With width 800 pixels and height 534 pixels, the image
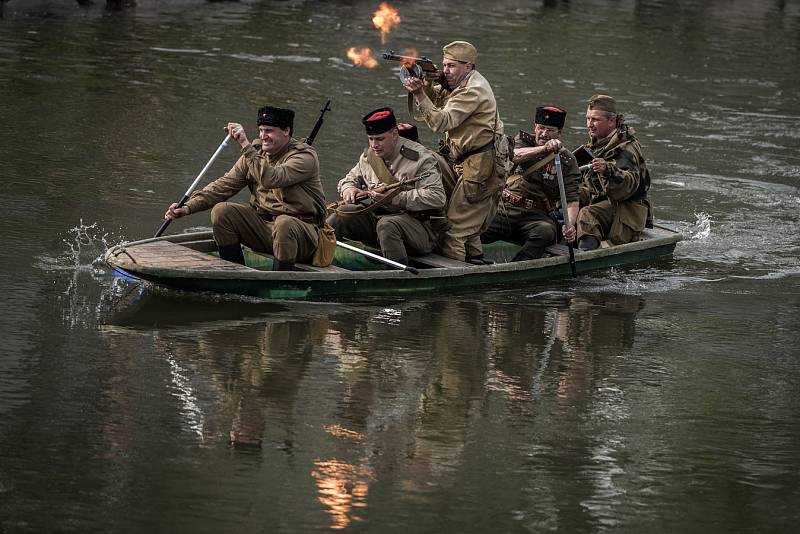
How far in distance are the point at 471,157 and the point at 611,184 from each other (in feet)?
4.85

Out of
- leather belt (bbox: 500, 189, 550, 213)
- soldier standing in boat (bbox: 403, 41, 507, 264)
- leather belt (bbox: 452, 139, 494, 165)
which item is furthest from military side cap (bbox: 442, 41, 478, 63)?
leather belt (bbox: 500, 189, 550, 213)

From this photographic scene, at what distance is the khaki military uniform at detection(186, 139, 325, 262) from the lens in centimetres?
1115

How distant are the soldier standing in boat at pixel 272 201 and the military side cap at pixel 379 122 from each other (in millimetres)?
523

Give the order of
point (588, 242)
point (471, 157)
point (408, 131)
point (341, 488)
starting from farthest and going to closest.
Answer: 1. point (588, 242)
2. point (408, 131)
3. point (471, 157)
4. point (341, 488)

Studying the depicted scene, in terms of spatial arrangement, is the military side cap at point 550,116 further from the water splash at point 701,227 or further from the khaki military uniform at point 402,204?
the water splash at point 701,227

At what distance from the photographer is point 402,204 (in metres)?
11.8

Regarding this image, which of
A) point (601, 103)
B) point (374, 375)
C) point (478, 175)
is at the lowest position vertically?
point (374, 375)

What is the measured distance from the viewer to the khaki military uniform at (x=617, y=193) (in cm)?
1288

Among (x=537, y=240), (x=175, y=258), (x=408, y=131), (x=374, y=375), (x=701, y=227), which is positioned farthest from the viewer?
(x=701, y=227)

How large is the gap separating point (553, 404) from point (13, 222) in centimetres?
611

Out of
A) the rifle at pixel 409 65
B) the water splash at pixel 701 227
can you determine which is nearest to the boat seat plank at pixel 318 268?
the rifle at pixel 409 65

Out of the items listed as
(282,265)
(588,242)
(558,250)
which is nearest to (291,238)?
(282,265)

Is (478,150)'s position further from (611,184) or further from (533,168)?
(611,184)

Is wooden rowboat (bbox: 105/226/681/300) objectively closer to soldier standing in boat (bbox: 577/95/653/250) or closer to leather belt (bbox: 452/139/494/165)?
soldier standing in boat (bbox: 577/95/653/250)
